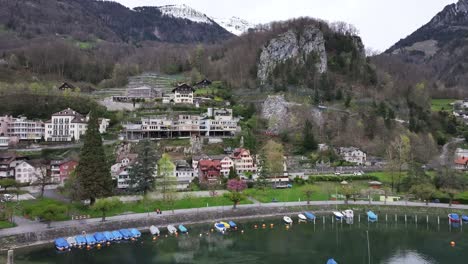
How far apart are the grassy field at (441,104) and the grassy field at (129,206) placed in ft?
242

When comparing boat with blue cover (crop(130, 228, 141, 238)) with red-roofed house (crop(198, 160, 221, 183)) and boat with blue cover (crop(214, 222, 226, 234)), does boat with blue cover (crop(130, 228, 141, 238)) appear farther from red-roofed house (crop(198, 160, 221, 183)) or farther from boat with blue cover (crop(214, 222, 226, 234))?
red-roofed house (crop(198, 160, 221, 183))

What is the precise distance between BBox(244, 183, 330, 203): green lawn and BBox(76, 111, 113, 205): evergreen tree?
718 inches

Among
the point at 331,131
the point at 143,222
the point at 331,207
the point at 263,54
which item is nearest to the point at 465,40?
the point at 263,54

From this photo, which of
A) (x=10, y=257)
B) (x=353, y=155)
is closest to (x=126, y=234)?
(x=10, y=257)

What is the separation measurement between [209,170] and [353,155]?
26083 millimetres

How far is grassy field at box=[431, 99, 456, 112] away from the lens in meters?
107

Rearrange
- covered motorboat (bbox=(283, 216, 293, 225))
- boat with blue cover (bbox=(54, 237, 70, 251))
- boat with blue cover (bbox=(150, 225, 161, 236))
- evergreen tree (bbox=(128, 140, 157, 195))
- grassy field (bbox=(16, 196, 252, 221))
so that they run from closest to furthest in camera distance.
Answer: boat with blue cover (bbox=(54, 237, 70, 251)) < grassy field (bbox=(16, 196, 252, 221)) < boat with blue cover (bbox=(150, 225, 161, 236)) < covered motorboat (bbox=(283, 216, 293, 225)) < evergreen tree (bbox=(128, 140, 157, 195))

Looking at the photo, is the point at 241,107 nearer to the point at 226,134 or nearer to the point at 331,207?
the point at 226,134

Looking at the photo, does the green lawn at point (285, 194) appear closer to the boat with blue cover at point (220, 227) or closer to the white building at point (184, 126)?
the boat with blue cover at point (220, 227)

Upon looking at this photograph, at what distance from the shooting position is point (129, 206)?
159 ft

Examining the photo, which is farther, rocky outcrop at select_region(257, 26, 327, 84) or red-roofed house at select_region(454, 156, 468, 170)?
rocky outcrop at select_region(257, 26, 327, 84)

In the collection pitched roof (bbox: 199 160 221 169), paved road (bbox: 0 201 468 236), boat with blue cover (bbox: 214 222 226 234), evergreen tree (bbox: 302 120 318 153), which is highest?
evergreen tree (bbox: 302 120 318 153)

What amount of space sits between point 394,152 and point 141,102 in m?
48.4

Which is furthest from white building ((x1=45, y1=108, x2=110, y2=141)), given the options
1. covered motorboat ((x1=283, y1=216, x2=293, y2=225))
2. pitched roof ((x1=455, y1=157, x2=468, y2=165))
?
pitched roof ((x1=455, y1=157, x2=468, y2=165))
